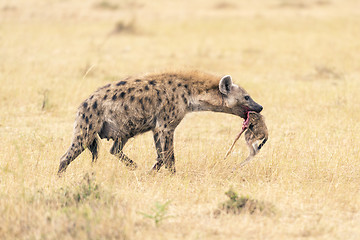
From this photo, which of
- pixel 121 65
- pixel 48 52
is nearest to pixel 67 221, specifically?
pixel 121 65

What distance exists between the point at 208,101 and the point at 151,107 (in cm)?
62

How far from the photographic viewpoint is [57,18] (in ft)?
65.6

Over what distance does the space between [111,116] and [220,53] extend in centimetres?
887

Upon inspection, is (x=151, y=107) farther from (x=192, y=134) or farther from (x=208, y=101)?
(x=192, y=134)

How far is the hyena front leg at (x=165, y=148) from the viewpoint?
5.60 meters

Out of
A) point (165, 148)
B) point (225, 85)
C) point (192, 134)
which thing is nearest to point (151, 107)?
point (165, 148)

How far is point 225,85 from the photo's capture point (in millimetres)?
5832

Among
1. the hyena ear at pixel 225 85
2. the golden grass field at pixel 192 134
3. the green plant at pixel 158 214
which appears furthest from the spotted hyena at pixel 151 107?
the green plant at pixel 158 214

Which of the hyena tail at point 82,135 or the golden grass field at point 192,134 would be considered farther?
the hyena tail at point 82,135

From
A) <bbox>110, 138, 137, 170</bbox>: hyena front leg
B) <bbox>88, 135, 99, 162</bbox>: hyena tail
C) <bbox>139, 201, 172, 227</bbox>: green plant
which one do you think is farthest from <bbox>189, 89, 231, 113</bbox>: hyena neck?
<bbox>139, 201, 172, 227</bbox>: green plant

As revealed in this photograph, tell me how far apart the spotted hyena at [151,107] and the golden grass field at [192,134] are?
0.27 m

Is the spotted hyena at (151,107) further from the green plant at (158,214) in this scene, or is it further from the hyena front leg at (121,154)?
the green plant at (158,214)

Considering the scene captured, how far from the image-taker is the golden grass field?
4.31 meters

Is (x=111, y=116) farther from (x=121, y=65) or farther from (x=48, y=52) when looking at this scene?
(x=48, y=52)
